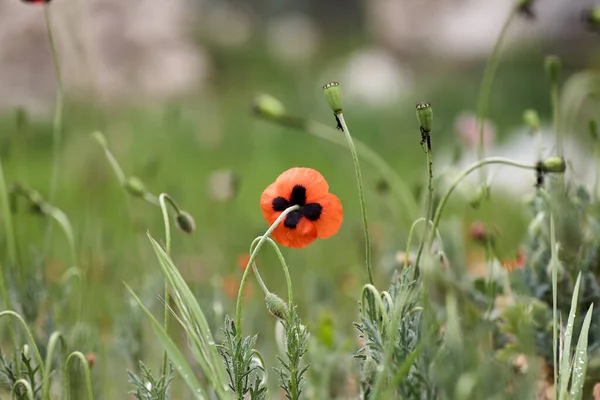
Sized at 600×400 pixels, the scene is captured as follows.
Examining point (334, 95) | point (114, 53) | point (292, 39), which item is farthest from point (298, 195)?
point (292, 39)

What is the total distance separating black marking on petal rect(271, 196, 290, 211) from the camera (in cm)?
80

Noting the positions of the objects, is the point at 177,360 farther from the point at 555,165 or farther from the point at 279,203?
the point at 555,165

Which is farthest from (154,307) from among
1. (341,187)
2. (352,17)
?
(352,17)

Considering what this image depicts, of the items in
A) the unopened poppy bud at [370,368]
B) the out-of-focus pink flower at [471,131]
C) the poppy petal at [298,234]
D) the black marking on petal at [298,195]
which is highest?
the out-of-focus pink flower at [471,131]

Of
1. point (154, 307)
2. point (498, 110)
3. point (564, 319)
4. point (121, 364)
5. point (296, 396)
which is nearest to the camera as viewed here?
point (296, 396)

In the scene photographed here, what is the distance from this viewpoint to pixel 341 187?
339 centimetres

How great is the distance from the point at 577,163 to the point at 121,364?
1845 millimetres

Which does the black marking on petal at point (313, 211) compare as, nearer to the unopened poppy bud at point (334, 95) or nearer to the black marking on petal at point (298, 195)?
the black marking on petal at point (298, 195)

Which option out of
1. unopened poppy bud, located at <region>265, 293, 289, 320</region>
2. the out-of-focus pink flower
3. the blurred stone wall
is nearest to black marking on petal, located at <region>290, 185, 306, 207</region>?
unopened poppy bud, located at <region>265, 293, 289, 320</region>

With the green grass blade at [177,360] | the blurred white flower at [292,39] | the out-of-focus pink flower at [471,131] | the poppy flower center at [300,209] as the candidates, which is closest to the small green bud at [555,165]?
the poppy flower center at [300,209]

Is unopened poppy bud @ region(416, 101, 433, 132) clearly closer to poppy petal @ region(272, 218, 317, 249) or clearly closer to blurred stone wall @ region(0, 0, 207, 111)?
poppy petal @ region(272, 218, 317, 249)

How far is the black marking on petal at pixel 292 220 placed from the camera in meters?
0.79

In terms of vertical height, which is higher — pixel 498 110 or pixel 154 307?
pixel 498 110

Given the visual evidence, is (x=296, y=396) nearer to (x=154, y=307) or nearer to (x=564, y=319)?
(x=564, y=319)
